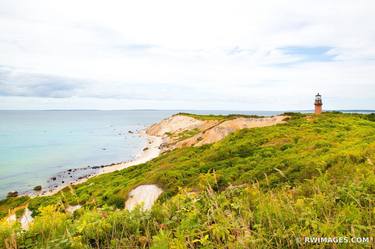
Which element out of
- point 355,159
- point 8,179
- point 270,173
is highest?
point 355,159

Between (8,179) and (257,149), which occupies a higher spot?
(257,149)

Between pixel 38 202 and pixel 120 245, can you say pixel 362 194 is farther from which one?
pixel 38 202

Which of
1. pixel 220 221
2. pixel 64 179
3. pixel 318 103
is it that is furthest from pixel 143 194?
pixel 64 179

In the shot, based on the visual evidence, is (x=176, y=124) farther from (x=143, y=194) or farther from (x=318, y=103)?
(x=143, y=194)

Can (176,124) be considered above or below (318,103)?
below

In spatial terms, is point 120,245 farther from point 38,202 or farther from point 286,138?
point 38,202

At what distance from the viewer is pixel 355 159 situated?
1255cm

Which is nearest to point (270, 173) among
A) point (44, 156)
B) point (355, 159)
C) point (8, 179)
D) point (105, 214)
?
point (355, 159)

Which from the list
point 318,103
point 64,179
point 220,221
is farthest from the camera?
point 64,179

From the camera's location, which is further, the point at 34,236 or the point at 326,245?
the point at 34,236

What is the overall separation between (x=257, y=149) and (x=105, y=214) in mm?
17532

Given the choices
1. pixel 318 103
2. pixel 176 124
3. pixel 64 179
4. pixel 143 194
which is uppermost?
pixel 318 103

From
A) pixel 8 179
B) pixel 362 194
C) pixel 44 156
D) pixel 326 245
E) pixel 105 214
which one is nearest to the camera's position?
pixel 326 245

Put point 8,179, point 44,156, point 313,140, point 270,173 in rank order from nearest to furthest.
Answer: point 270,173 < point 313,140 < point 8,179 < point 44,156
